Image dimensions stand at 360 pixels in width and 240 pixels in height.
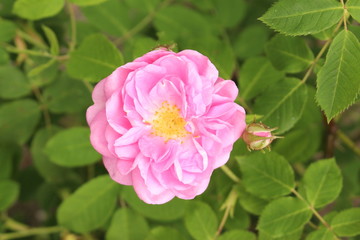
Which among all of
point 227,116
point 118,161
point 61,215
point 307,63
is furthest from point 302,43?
point 61,215

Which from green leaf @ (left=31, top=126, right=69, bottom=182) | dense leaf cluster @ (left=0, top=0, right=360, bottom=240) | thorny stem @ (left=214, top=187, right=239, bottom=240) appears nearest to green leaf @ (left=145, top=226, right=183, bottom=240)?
dense leaf cluster @ (left=0, top=0, right=360, bottom=240)

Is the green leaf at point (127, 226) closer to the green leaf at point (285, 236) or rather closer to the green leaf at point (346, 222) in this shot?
the green leaf at point (285, 236)

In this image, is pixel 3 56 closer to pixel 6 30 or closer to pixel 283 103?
pixel 6 30

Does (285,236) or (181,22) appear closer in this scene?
(285,236)

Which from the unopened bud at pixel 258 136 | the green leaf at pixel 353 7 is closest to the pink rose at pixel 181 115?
the unopened bud at pixel 258 136

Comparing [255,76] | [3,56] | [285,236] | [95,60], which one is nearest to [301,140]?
[255,76]

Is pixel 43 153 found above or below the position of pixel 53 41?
below

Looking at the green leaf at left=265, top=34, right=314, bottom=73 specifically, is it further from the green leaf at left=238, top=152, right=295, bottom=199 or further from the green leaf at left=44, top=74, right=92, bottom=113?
the green leaf at left=44, top=74, right=92, bottom=113
